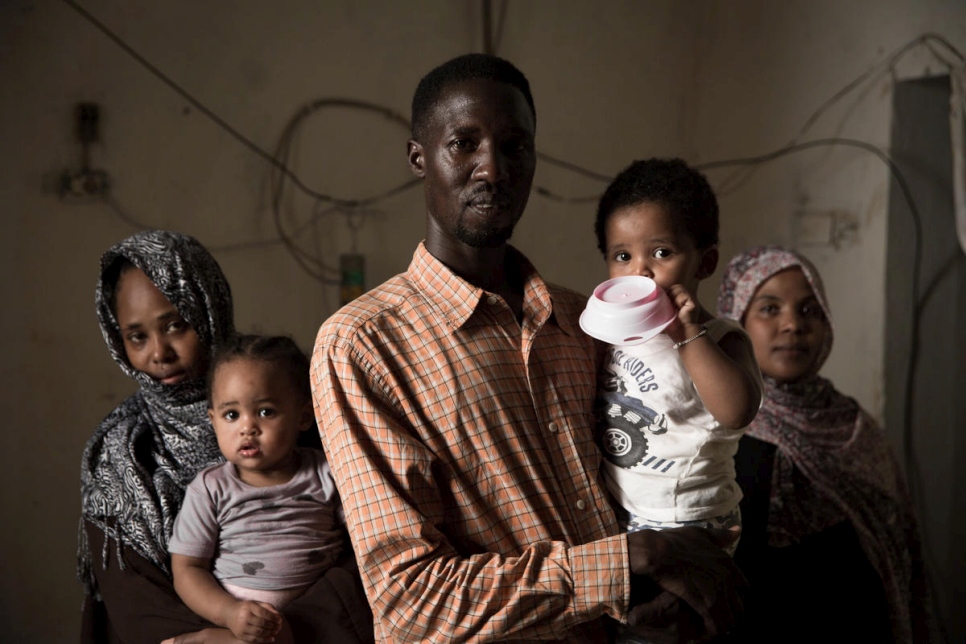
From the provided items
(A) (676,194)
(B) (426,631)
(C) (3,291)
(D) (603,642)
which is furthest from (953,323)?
(C) (3,291)

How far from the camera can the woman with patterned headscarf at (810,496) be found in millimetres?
2258

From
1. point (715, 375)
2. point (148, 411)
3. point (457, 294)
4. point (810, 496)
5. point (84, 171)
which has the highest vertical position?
point (84, 171)

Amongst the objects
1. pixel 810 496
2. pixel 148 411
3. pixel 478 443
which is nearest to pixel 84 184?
pixel 148 411

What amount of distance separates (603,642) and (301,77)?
7.74ft

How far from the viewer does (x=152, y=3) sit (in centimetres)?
274

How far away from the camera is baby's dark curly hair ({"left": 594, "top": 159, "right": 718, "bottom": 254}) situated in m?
1.67

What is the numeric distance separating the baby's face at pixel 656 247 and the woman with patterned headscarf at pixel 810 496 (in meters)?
0.87

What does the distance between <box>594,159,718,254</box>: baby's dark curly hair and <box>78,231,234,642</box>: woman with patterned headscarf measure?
3.27ft

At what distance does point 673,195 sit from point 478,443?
2.17 feet

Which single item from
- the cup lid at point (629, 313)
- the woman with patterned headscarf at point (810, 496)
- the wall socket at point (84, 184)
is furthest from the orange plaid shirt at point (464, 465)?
the wall socket at point (84, 184)

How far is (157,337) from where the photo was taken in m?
1.96

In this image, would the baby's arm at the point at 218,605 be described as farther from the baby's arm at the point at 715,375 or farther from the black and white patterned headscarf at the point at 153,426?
the baby's arm at the point at 715,375

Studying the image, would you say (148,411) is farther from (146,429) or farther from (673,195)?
(673,195)

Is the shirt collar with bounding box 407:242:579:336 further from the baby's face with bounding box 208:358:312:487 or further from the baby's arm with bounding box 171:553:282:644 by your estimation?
the baby's arm with bounding box 171:553:282:644
